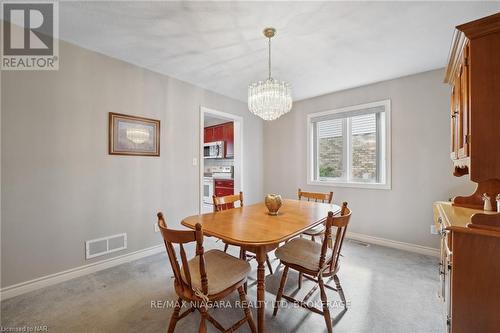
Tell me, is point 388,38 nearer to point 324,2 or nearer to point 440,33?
point 440,33

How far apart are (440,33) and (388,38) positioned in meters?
0.45

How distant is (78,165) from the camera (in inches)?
90.6

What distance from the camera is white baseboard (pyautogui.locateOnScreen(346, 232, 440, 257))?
2.81m

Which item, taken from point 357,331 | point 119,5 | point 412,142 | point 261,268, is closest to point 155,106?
point 119,5

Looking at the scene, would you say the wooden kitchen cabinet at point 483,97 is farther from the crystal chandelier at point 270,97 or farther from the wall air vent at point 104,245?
the wall air vent at point 104,245

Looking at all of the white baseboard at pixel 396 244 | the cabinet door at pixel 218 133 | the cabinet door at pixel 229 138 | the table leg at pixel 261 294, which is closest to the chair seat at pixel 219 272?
the table leg at pixel 261 294

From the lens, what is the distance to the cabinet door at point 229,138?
498 centimetres

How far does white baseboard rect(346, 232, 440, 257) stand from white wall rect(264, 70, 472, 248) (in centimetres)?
6

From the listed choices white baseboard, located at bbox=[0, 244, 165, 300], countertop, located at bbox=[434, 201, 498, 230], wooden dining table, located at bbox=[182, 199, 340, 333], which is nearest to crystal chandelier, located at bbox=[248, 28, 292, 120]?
wooden dining table, located at bbox=[182, 199, 340, 333]

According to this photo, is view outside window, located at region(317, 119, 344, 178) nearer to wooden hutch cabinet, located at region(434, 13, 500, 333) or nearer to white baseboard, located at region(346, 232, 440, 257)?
white baseboard, located at region(346, 232, 440, 257)

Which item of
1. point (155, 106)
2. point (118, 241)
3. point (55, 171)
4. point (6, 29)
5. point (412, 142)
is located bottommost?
point (118, 241)

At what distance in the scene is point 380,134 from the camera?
3314 millimetres

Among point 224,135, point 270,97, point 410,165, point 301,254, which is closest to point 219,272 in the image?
point 301,254

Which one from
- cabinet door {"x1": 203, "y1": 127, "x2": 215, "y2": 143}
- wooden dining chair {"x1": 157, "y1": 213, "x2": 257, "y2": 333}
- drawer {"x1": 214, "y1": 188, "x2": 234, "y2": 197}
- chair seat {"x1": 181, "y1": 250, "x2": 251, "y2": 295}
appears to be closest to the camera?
wooden dining chair {"x1": 157, "y1": 213, "x2": 257, "y2": 333}
